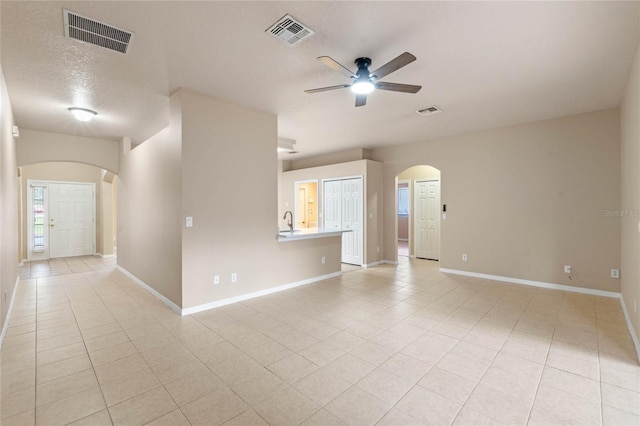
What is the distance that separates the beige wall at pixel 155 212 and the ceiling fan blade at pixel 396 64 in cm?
256

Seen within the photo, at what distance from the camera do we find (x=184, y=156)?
3682mm

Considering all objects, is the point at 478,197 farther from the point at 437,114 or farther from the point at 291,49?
the point at 291,49

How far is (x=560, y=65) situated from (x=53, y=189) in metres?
10.9

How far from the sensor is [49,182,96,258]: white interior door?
789cm

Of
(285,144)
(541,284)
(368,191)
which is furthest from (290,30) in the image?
(541,284)

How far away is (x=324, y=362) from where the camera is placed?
2561 millimetres

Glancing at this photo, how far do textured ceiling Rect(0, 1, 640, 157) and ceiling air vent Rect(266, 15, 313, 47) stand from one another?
2.0 inches

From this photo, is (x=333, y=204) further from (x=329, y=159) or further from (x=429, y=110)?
(x=429, y=110)

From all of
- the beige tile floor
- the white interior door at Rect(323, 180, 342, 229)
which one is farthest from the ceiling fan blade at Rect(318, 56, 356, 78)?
the white interior door at Rect(323, 180, 342, 229)

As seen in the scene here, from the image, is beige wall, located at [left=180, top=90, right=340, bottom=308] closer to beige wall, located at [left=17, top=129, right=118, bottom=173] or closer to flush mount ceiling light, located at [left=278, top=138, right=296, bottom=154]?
flush mount ceiling light, located at [left=278, top=138, right=296, bottom=154]

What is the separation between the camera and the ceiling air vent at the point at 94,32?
2.29 m

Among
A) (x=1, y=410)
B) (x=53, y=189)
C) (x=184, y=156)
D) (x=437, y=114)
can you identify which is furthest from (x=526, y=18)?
(x=53, y=189)

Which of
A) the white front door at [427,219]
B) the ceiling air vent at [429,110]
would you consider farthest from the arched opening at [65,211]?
the white front door at [427,219]

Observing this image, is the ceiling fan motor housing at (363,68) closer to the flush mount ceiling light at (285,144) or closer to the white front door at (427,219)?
the flush mount ceiling light at (285,144)
